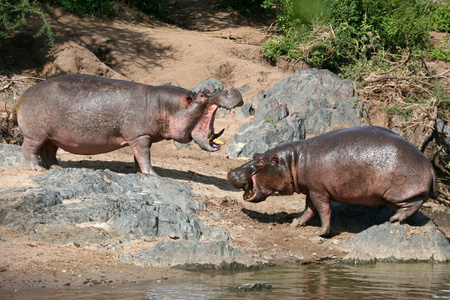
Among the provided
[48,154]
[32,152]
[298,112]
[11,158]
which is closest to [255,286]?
[32,152]

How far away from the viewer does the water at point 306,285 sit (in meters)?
5.67

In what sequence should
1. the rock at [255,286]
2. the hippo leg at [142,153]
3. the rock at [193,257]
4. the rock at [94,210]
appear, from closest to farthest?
the rock at [255,286] < the rock at [193,257] < the rock at [94,210] < the hippo leg at [142,153]

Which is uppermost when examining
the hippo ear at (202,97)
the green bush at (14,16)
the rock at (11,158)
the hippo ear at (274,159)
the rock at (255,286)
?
the green bush at (14,16)

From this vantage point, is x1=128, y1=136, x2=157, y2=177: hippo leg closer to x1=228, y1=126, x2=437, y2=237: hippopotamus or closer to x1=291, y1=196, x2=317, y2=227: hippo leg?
x1=228, y1=126, x2=437, y2=237: hippopotamus

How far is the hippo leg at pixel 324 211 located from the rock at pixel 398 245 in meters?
0.38

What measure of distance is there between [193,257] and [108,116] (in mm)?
3211

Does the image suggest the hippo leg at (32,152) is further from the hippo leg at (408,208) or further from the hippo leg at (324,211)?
the hippo leg at (408,208)

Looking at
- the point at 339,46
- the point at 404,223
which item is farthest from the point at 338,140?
the point at 339,46

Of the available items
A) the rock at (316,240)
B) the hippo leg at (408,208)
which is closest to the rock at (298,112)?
the rock at (316,240)

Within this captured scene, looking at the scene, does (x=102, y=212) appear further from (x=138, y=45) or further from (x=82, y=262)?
(x=138, y=45)

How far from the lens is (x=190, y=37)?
20.1 m

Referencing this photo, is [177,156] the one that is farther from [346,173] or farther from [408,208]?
[408,208]

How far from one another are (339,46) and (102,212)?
37.9 ft

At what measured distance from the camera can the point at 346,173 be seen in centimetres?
816
